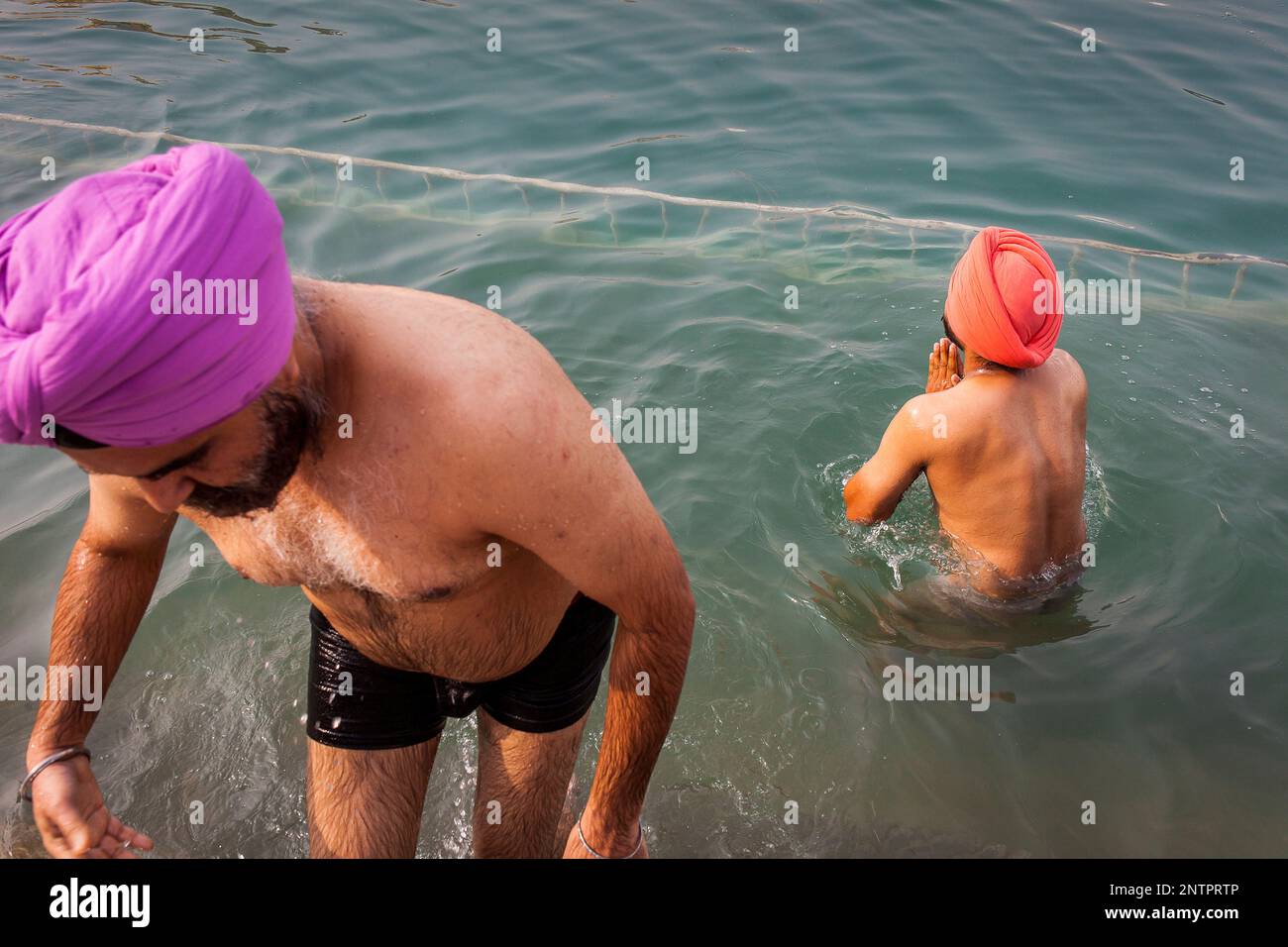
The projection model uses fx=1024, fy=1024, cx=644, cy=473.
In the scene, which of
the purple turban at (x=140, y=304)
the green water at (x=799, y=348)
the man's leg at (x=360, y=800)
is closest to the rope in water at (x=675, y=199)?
the green water at (x=799, y=348)

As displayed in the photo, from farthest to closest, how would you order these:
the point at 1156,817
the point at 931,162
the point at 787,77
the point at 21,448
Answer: the point at 787,77, the point at 931,162, the point at 21,448, the point at 1156,817

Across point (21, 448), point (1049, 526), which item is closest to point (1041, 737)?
point (1049, 526)

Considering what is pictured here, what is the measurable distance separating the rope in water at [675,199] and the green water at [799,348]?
0.31 ft

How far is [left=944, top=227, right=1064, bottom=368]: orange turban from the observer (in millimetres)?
3373

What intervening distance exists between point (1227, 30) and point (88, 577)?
10.9 metres

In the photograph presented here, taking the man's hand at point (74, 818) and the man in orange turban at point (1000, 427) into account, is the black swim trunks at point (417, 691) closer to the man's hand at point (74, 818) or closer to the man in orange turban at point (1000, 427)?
the man's hand at point (74, 818)

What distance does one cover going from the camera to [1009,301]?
11.0 ft

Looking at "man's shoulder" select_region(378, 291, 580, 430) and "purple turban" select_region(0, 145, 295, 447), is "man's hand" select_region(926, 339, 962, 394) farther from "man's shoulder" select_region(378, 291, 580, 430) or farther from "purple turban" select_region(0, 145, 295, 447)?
"purple turban" select_region(0, 145, 295, 447)

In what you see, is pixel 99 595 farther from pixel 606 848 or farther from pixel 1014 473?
pixel 1014 473

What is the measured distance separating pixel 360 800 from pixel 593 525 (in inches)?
45.0

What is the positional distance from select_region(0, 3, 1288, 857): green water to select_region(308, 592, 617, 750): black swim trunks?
973 mm

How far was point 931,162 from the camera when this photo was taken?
25.4 ft

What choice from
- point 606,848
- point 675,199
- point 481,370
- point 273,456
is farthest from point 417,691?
point 675,199
